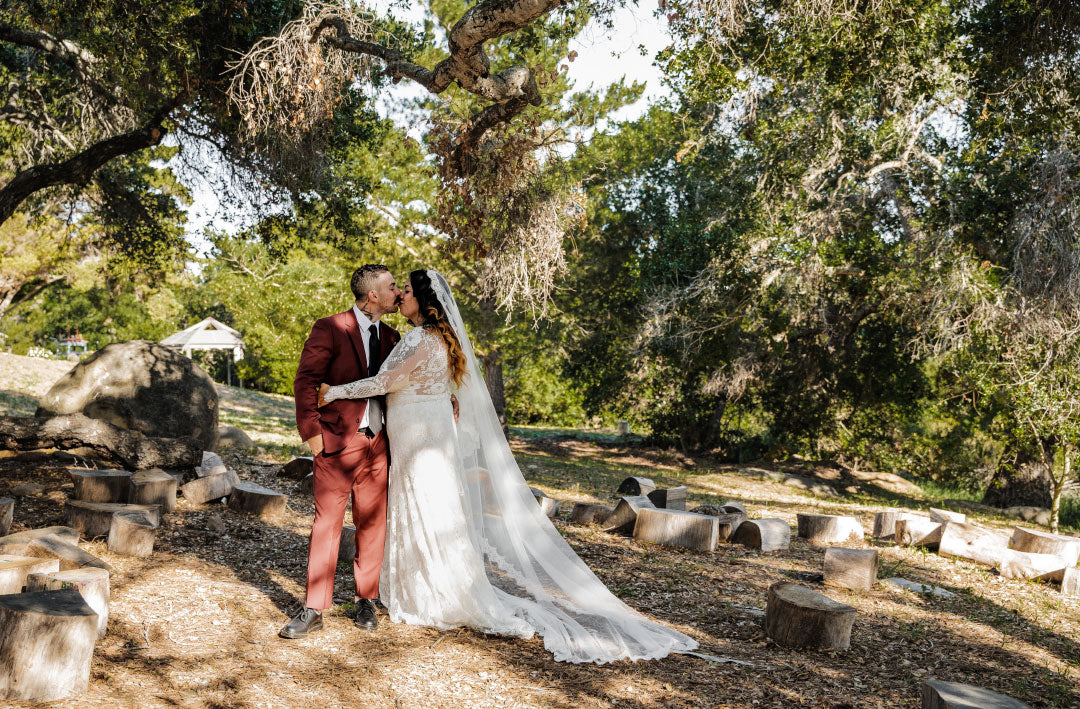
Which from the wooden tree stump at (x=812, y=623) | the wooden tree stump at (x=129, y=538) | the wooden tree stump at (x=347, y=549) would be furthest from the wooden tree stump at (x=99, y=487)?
the wooden tree stump at (x=812, y=623)

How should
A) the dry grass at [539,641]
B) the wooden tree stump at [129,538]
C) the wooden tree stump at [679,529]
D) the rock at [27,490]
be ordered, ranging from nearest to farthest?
the dry grass at [539,641]
the wooden tree stump at [129,538]
the rock at [27,490]
the wooden tree stump at [679,529]

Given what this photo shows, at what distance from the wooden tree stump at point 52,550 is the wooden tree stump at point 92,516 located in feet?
3.12

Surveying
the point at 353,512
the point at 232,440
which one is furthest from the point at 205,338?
the point at 353,512

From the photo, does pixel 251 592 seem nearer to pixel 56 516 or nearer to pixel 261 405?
pixel 56 516

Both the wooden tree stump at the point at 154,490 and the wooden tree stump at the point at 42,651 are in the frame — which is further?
the wooden tree stump at the point at 154,490

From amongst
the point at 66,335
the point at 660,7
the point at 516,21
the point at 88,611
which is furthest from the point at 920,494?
the point at 66,335

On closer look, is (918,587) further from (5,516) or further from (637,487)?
(5,516)

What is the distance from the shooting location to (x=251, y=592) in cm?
482

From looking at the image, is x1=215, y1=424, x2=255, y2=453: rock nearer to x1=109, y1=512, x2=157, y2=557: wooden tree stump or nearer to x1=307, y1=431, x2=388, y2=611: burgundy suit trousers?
x1=109, y1=512, x2=157, y2=557: wooden tree stump

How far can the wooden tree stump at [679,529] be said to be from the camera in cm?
708

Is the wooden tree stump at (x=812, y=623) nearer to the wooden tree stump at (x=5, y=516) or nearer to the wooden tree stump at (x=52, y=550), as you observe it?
the wooden tree stump at (x=52, y=550)

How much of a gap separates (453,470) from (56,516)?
148 inches

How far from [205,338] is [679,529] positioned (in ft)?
93.8

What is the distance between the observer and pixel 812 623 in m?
4.60
